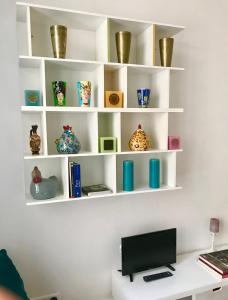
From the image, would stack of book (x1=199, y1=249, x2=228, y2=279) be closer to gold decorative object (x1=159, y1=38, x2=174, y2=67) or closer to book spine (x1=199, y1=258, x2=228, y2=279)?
book spine (x1=199, y1=258, x2=228, y2=279)

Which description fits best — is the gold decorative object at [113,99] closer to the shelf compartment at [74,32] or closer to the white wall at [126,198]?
the shelf compartment at [74,32]

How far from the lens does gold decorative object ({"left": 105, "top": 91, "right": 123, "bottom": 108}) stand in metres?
1.49

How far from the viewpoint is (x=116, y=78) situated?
1631 millimetres

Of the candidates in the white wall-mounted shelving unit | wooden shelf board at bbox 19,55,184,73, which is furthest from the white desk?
wooden shelf board at bbox 19,55,184,73

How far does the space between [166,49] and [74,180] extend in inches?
40.0

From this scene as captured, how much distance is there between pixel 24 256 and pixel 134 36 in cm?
166

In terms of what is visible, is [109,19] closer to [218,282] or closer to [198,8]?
[198,8]

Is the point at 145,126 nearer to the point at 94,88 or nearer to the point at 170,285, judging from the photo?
the point at 94,88

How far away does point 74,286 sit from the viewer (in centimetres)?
173

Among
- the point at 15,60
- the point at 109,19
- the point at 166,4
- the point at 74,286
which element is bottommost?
the point at 74,286

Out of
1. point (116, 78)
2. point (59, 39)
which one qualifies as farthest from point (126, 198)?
point (59, 39)

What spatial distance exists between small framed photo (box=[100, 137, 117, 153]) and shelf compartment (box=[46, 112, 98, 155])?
49mm

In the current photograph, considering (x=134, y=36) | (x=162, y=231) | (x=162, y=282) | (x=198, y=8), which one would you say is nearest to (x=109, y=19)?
(x=134, y=36)

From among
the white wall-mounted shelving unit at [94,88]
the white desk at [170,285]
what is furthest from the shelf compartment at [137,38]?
the white desk at [170,285]
